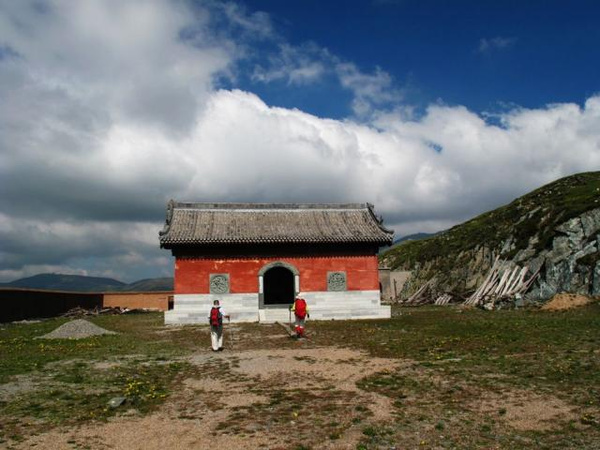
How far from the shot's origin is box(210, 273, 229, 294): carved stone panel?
83.3ft

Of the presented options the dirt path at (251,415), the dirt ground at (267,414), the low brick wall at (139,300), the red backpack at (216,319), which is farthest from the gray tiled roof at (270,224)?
the low brick wall at (139,300)

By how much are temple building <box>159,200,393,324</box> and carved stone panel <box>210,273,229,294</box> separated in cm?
5

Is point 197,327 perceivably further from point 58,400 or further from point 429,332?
point 58,400

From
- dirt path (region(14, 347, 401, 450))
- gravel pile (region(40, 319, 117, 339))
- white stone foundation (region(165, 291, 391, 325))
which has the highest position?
white stone foundation (region(165, 291, 391, 325))

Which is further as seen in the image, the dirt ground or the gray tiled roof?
the gray tiled roof

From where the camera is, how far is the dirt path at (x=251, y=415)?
21.0ft

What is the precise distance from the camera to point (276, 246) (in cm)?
2641

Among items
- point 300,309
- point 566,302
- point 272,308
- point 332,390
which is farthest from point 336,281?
point 332,390

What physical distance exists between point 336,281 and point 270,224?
5095mm

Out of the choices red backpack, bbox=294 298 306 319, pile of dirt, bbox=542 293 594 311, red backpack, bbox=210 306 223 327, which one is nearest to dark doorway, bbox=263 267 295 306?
pile of dirt, bbox=542 293 594 311

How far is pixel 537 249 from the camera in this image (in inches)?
1332

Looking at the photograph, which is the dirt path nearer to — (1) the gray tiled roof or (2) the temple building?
(2) the temple building

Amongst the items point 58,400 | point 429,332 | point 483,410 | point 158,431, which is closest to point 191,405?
point 158,431

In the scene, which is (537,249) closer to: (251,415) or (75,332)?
(75,332)
